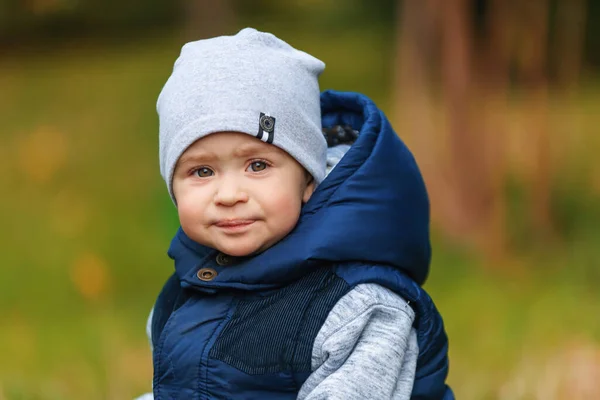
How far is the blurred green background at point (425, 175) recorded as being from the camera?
4.13m

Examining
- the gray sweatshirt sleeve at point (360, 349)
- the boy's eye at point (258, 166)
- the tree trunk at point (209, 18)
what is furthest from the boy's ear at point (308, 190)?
the tree trunk at point (209, 18)

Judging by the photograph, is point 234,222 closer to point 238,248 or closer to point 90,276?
point 238,248

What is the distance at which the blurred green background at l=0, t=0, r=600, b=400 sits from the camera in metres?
4.13

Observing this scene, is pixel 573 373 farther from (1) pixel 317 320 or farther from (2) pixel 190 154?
(2) pixel 190 154

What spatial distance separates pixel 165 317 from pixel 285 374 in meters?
0.45

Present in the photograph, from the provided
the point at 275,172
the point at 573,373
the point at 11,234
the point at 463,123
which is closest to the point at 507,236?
the point at 463,123

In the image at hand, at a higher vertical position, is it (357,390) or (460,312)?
(357,390)

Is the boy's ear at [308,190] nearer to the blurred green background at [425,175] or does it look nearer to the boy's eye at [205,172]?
the boy's eye at [205,172]

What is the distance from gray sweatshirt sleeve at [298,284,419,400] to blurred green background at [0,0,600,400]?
138 centimetres

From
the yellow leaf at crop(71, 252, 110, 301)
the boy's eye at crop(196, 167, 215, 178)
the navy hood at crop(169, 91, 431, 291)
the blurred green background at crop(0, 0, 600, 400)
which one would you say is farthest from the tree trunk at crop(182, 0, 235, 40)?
the boy's eye at crop(196, 167, 215, 178)

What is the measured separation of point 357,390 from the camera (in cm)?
207

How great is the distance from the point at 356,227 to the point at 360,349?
29cm

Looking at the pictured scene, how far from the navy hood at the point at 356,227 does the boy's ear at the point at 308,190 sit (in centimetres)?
5

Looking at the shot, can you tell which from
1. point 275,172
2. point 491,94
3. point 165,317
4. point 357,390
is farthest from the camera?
point 491,94
